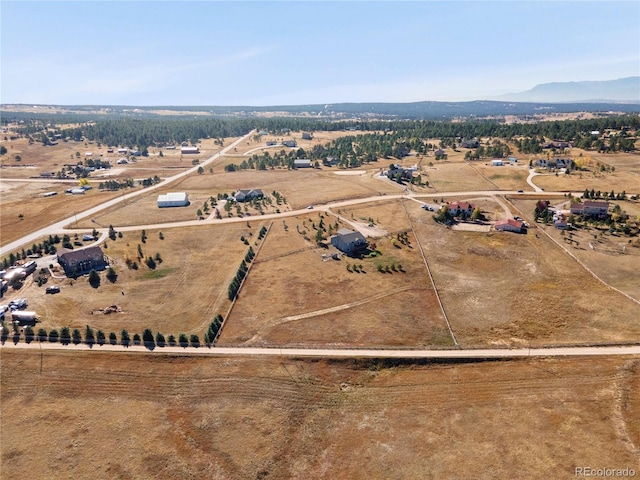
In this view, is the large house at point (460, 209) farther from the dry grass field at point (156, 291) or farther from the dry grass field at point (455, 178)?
the dry grass field at point (156, 291)

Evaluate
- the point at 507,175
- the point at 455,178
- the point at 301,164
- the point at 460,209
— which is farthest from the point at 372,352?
the point at 301,164

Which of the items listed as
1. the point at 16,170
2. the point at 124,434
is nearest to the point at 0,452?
the point at 124,434

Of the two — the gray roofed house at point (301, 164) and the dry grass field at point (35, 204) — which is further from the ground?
the gray roofed house at point (301, 164)

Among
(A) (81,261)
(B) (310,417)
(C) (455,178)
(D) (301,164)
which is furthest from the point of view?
(D) (301,164)

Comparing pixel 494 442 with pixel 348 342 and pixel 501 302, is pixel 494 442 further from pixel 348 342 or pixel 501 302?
pixel 501 302

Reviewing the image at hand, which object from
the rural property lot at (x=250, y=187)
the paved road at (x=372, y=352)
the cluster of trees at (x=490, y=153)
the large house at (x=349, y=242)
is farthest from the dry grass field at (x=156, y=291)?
the cluster of trees at (x=490, y=153)

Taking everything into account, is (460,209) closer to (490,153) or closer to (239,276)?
(239,276)

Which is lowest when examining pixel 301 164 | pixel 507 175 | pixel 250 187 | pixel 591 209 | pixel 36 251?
pixel 36 251
